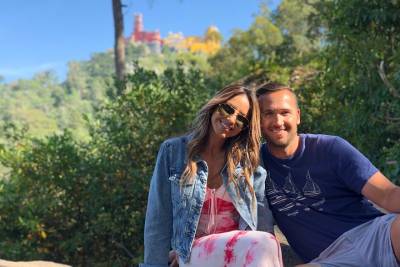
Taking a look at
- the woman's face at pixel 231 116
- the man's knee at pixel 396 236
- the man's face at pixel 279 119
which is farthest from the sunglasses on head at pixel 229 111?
the man's knee at pixel 396 236

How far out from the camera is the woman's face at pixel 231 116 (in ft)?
7.78

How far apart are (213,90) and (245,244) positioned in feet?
14.3

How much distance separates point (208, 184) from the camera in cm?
241

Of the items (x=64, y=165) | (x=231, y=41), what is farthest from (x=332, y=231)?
(x=231, y=41)

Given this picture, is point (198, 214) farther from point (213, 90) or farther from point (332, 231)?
point (213, 90)

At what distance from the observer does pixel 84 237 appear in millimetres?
5555

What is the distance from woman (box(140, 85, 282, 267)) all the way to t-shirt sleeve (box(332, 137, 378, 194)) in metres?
Answer: 0.35

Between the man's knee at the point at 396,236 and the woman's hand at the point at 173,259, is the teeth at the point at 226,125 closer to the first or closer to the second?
the woman's hand at the point at 173,259

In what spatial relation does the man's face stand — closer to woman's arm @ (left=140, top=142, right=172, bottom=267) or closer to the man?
the man

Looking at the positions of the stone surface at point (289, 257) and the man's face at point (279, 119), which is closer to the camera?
the man's face at point (279, 119)

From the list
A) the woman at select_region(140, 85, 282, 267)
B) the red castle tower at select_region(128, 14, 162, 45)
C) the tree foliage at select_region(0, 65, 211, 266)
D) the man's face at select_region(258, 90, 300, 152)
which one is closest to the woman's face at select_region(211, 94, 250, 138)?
the woman at select_region(140, 85, 282, 267)

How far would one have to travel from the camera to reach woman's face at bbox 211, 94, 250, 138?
2.37 meters

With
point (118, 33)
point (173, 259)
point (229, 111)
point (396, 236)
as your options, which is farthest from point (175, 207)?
point (118, 33)

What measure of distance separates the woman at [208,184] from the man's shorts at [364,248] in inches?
12.6
